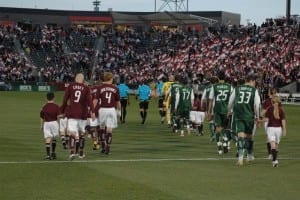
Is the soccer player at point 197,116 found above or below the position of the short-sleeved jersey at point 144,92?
below

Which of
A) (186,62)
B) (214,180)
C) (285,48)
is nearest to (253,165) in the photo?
(214,180)

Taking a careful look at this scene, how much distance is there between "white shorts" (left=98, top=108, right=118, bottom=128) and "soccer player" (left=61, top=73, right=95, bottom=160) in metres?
1.33

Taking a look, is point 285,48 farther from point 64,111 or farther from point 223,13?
point 223,13

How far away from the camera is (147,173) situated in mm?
14836

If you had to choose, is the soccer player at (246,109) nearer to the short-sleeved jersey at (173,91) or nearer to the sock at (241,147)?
the sock at (241,147)

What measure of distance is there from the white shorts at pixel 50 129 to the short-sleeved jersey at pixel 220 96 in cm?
466

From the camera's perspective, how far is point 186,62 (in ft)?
212

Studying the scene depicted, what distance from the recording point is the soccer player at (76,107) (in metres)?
17.0

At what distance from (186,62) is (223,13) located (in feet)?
146

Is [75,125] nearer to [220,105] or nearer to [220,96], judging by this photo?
[220,105]

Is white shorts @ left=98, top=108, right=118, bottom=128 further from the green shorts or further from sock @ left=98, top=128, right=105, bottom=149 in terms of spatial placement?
the green shorts

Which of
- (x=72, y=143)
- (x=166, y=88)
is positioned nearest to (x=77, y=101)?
(x=72, y=143)

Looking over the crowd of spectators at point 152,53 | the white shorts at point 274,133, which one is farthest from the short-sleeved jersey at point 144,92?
the crowd of spectators at point 152,53

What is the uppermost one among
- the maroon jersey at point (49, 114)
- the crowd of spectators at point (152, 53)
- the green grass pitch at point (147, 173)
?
the crowd of spectators at point (152, 53)
